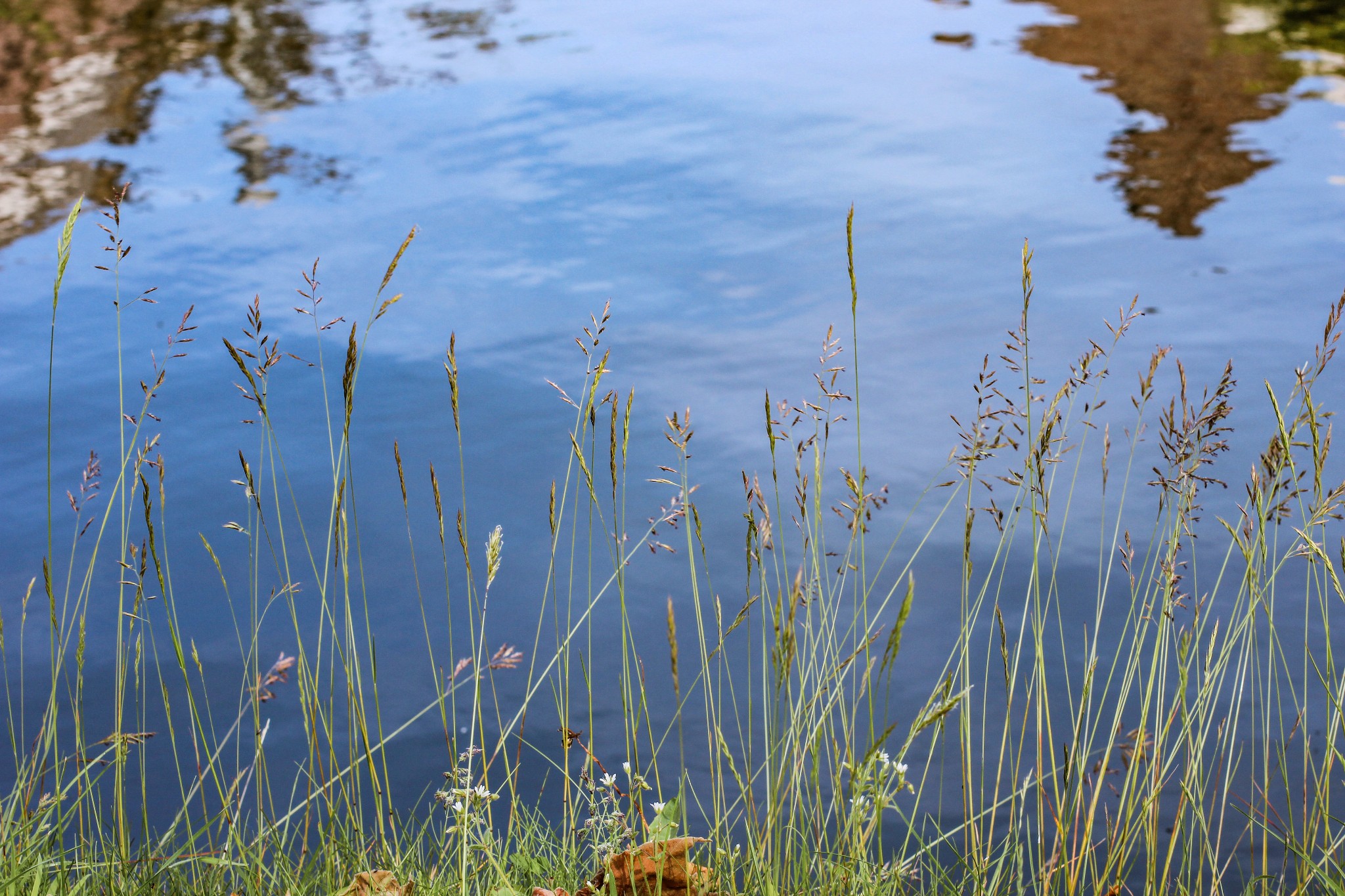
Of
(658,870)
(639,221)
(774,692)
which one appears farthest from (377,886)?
(639,221)

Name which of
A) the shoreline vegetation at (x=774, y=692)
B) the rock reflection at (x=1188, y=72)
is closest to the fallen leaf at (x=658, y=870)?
the shoreline vegetation at (x=774, y=692)

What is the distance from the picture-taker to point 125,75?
7.89 meters

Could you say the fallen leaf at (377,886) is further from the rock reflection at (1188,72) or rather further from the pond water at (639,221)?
the rock reflection at (1188,72)

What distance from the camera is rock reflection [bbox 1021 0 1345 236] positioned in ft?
18.6

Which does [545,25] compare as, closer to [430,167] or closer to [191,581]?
[430,167]

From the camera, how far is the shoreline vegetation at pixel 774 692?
4.77ft

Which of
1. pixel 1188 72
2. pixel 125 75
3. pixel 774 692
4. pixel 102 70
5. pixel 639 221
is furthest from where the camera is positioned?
pixel 102 70

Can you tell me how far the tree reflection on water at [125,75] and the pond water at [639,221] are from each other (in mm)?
41

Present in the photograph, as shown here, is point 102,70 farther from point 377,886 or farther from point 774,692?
point 377,886

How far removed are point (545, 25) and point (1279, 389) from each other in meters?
7.11

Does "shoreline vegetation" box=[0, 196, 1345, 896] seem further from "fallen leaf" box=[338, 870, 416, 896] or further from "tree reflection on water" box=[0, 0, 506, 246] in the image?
"tree reflection on water" box=[0, 0, 506, 246]

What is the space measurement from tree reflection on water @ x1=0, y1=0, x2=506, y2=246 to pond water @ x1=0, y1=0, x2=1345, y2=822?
0.13ft

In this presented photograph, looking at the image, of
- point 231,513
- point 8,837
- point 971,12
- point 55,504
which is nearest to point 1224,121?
point 971,12

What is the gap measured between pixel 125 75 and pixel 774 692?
26.8ft
